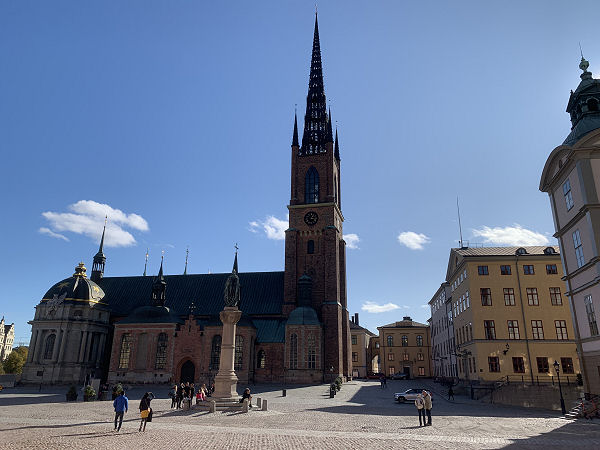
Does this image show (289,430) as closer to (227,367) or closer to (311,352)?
(227,367)

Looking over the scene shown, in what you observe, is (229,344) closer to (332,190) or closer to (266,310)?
(266,310)

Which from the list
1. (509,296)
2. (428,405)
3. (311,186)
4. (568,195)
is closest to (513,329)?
(509,296)

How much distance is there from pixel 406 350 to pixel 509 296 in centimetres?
5067

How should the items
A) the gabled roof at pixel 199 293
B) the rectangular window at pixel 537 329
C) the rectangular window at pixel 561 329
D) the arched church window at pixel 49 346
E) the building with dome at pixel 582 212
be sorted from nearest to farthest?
the building with dome at pixel 582 212, the rectangular window at pixel 561 329, the rectangular window at pixel 537 329, the arched church window at pixel 49 346, the gabled roof at pixel 199 293

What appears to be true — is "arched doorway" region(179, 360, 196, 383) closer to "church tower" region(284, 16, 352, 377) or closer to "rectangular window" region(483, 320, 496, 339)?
"church tower" region(284, 16, 352, 377)

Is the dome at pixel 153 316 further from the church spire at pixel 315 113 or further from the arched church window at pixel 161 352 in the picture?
the church spire at pixel 315 113

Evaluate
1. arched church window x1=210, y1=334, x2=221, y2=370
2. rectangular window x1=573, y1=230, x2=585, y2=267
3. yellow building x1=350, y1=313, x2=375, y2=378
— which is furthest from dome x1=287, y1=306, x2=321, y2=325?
yellow building x1=350, y1=313, x2=375, y2=378

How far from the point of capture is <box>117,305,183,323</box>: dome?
58.5m

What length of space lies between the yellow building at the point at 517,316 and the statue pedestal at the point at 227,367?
2562cm

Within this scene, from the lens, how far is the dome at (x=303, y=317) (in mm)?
55188

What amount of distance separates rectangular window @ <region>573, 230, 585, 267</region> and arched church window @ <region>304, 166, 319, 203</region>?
3965 centimetres

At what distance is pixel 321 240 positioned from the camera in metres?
62.3

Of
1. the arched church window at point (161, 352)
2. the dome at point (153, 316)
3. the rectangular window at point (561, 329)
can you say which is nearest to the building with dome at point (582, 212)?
the rectangular window at point (561, 329)

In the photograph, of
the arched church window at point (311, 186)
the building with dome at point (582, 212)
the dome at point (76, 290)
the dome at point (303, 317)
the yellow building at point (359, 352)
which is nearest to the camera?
the building with dome at point (582, 212)
